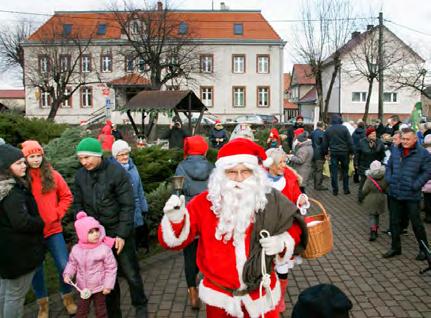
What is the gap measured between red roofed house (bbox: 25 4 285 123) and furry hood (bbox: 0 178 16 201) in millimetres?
39673

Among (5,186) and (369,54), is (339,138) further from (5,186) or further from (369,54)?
(369,54)

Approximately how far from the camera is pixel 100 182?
13.9 feet

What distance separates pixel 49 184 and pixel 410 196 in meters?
4.71

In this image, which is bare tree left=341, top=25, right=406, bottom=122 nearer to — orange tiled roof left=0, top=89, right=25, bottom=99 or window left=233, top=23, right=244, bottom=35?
window left=233, top=23, right=244, bottom=35


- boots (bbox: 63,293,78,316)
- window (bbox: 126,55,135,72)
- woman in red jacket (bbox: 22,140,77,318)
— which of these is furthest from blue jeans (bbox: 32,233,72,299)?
window (bbox: 126,55,135,72)

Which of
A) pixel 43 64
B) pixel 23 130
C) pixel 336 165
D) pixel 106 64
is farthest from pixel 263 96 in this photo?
pixel 23 130

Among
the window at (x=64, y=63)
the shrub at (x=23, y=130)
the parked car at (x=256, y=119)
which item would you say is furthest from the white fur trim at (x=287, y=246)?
the window at (x=64, y=63)

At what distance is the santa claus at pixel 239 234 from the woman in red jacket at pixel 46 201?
2.05m

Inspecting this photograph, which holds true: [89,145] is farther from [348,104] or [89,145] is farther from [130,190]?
[348,104]

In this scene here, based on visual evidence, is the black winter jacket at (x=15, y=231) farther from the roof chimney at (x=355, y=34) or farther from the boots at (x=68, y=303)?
the roof chimney at (x=355, y=34)

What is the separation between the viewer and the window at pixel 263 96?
44.4 meters

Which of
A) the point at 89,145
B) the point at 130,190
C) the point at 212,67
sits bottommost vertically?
the point at 130,190

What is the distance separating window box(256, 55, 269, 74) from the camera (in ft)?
146

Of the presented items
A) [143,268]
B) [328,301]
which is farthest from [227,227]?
[143,268]
